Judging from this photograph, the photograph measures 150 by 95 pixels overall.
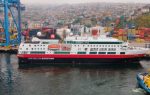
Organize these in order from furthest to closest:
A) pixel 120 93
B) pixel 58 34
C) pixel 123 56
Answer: pixel 58 34 < pixel 123 56 < pixel 120 93

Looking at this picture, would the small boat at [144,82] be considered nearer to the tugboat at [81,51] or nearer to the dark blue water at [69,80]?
the dark blue water at [69,80]

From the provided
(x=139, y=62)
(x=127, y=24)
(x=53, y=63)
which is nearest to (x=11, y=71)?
(x=53, y=63)

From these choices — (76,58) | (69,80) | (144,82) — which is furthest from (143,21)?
(144,82)

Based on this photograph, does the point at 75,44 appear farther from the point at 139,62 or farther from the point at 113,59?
the point at 139,62

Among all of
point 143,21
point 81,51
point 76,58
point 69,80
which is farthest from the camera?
point 143,21

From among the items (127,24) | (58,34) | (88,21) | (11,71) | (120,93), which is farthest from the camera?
(88,21)

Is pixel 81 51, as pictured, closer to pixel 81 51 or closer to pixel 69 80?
pixel 81 51

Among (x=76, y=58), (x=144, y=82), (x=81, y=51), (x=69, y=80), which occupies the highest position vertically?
(x=81, y=51)

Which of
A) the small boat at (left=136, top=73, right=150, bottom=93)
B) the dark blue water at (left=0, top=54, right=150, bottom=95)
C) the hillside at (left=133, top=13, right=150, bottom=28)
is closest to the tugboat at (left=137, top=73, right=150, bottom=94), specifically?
the small boat at (left=136, top=73, right=150, bottom=93)
